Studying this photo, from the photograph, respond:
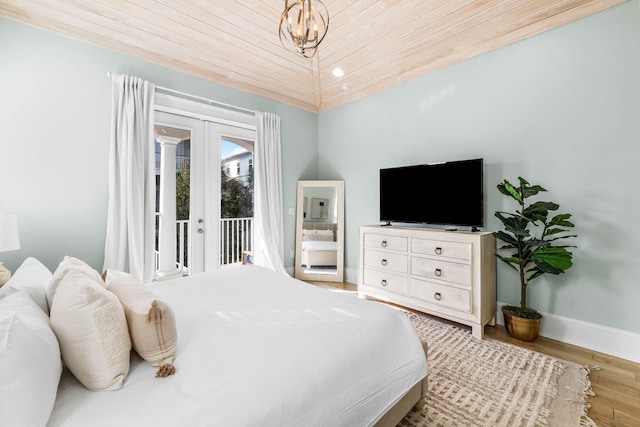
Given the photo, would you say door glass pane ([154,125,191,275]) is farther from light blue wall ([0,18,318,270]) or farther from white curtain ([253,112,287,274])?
white curtain ([253,112,287,274])

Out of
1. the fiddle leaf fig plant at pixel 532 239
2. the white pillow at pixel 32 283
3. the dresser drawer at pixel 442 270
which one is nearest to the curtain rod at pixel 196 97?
the white pillow at pixel 32 283

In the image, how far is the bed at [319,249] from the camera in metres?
4.30

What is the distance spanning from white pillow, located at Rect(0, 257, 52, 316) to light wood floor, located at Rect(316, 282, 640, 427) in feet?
9.50

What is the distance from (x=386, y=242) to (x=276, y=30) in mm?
2624

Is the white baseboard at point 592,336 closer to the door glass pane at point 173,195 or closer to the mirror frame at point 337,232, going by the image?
the mirror frame at point 337,232

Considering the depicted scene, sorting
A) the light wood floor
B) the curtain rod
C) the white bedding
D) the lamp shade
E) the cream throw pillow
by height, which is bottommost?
the light wood floor

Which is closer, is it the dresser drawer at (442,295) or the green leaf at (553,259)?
the green leaf at (553,259)

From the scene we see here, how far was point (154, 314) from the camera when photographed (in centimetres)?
108

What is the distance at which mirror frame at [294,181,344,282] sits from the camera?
425 cm

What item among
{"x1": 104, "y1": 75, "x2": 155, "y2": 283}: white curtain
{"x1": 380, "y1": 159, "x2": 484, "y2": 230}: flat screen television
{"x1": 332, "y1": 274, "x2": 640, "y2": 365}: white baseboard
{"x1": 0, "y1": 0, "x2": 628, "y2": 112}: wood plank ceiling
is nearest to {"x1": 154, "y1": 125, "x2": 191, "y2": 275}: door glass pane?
{"x1": 104, "y1": 75, "x2": 155, "y2": 283}: white curtain

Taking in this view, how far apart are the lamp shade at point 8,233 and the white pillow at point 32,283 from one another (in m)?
0.34

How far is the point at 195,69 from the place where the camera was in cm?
330

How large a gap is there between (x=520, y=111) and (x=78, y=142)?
166 inches

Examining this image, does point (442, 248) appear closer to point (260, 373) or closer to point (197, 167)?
point (260, 373)
